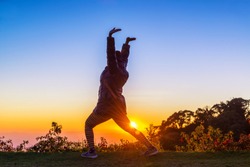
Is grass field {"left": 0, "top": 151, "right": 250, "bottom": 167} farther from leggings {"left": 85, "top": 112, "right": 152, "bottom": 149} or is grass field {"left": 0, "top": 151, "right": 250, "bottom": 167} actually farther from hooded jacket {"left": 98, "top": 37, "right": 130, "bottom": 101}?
hooded jacket {"left": 98, "top": 37, "right": 130, "bottom": 101}

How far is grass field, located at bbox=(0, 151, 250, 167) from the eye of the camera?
784 cm

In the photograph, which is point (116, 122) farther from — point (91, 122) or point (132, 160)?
point (132, 160)

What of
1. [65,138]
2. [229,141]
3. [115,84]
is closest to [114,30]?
[115,84]

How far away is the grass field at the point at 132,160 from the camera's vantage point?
25.7 feet

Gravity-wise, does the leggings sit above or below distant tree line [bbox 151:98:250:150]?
below

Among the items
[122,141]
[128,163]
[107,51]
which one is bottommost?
[128,163]

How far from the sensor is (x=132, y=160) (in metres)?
8.34

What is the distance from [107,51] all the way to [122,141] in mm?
4613

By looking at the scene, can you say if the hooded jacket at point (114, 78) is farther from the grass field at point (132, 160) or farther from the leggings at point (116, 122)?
the grass field at point (132, 160)

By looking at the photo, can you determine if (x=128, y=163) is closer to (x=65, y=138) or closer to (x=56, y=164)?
(x=56, y=164)

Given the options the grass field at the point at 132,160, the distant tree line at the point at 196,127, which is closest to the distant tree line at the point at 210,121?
the distant tree line at the point at 196,127

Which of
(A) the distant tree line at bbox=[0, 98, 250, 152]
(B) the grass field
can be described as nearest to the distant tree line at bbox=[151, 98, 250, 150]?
(A) the distant tree line at bbox=[0, 98, 250, 152]

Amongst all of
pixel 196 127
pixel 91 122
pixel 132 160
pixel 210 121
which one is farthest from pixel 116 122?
pixel 210 121

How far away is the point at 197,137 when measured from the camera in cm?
1359
